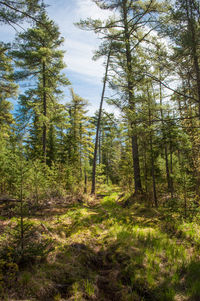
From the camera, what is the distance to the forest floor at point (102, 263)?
2.72 m

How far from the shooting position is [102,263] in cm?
370

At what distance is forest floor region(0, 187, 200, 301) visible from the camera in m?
2.72

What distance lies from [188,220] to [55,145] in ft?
56.4

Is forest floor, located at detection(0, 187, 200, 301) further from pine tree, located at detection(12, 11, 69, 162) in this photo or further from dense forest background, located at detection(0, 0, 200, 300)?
pine tree, located at detection(12, 11, 69, 162)

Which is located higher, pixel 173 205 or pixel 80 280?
pixel 173 205

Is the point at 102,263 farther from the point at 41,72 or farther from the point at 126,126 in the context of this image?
the point at 41,72

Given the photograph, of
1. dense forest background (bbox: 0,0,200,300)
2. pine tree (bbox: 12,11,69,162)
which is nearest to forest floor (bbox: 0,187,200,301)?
dense forest background (bbox: 0,0,200,300)

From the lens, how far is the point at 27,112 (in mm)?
12133

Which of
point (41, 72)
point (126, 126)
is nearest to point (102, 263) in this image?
point (126, 126)

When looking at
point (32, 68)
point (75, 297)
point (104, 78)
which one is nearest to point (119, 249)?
point (75, 297)

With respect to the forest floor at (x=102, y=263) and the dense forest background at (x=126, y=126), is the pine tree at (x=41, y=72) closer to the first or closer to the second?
the dense forest background at (x=126, y=126)

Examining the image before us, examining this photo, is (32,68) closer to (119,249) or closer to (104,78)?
(104,78)

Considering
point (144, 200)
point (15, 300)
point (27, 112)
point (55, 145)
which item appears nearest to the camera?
point (15, 300)

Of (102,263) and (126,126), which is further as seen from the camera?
(126,126)
